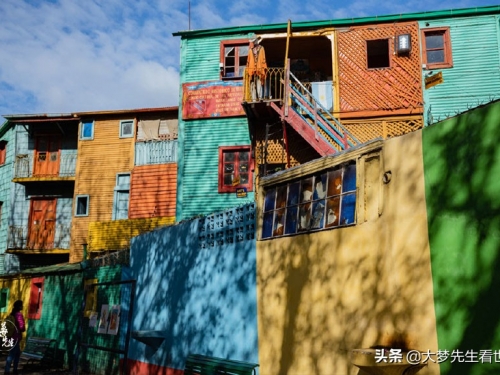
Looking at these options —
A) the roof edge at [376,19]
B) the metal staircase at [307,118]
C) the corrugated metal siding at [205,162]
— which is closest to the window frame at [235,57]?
the roof edge at [376,19]

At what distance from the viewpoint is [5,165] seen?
2634 centimetres

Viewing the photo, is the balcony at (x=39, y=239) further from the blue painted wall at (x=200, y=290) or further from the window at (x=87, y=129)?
the blue painted wall at (x=200, y=290)

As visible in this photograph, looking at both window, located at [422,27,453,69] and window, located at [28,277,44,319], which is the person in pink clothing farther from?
window, located at [422,27,453,69]

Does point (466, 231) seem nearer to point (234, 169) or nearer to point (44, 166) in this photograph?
point (234, 169)

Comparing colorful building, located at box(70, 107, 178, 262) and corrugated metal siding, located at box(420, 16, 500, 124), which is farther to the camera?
colorful building, located at box(70, 107, 178, 262)

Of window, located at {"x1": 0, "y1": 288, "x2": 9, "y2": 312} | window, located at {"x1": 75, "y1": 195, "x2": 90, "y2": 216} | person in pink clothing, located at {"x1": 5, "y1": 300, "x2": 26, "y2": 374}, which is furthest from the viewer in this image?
window, located at {"x1": 75, "y1": 195, "x2": 90, "y2": 216}

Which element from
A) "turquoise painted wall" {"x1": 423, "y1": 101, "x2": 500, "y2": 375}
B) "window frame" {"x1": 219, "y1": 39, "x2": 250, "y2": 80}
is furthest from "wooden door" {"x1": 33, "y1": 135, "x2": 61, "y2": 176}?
"turquoise painted wall" {"x1": 423, "y1": 101, "x2": 500, "y2": 375}

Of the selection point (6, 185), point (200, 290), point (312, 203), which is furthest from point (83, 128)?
point (312, 203)

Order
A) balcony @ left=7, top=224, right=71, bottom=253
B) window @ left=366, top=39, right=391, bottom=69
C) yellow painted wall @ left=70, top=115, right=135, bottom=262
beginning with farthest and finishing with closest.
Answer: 1. balcony @ left=7, top=224, right=71, bottom=253
2. yellow painted wall @ left=70, top=115, right=135, bottom=262
3. window @ left=366, top=39, right=391, bottom=69

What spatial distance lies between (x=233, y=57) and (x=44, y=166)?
44.9 ft

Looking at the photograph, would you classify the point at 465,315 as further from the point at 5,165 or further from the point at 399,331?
the point at 5,165

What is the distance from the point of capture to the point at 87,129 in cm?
2395

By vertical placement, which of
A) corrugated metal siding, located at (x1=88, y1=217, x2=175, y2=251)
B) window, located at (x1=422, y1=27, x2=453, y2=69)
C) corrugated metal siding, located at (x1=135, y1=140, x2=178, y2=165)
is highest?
window, located at (x1=422, y1=27, x2=453, y2=69)

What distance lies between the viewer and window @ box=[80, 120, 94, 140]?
23.8m
